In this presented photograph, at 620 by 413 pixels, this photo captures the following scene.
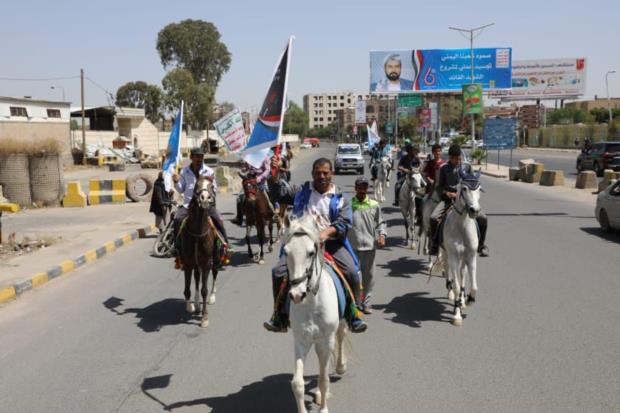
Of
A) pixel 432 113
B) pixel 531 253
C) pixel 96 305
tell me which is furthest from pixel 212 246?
pixel 432 113

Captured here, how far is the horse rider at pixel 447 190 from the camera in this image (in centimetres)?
891

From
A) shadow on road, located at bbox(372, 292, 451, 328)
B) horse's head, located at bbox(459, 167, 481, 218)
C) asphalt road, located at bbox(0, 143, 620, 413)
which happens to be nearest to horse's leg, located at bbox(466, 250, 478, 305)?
asphalt road, located at bbox(0, 143, 620, 413)

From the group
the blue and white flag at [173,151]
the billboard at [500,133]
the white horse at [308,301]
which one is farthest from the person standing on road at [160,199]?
the billboard at [500,133]

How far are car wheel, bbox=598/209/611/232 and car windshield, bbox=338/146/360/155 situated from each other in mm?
26724

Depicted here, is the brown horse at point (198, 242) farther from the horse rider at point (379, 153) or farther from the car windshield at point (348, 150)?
the car windshield at point (348, 150)

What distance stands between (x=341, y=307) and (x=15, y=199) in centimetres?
1858

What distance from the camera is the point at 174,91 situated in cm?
7206

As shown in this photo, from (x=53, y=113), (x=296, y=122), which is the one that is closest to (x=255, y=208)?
(x=53, y=113)

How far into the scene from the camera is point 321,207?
5613 mm

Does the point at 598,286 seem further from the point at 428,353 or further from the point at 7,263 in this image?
the point at 7,263

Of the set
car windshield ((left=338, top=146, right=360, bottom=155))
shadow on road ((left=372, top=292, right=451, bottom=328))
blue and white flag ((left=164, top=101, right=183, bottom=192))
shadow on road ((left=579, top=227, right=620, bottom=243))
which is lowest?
shadow on road ((left=372, top=292, right=451, bottom=328))

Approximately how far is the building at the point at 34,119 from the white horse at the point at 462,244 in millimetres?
36989

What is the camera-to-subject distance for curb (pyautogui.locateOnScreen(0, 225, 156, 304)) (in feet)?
31.8

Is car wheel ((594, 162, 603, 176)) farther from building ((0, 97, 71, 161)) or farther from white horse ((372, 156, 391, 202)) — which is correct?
building ((0, 97, 71, 161))
